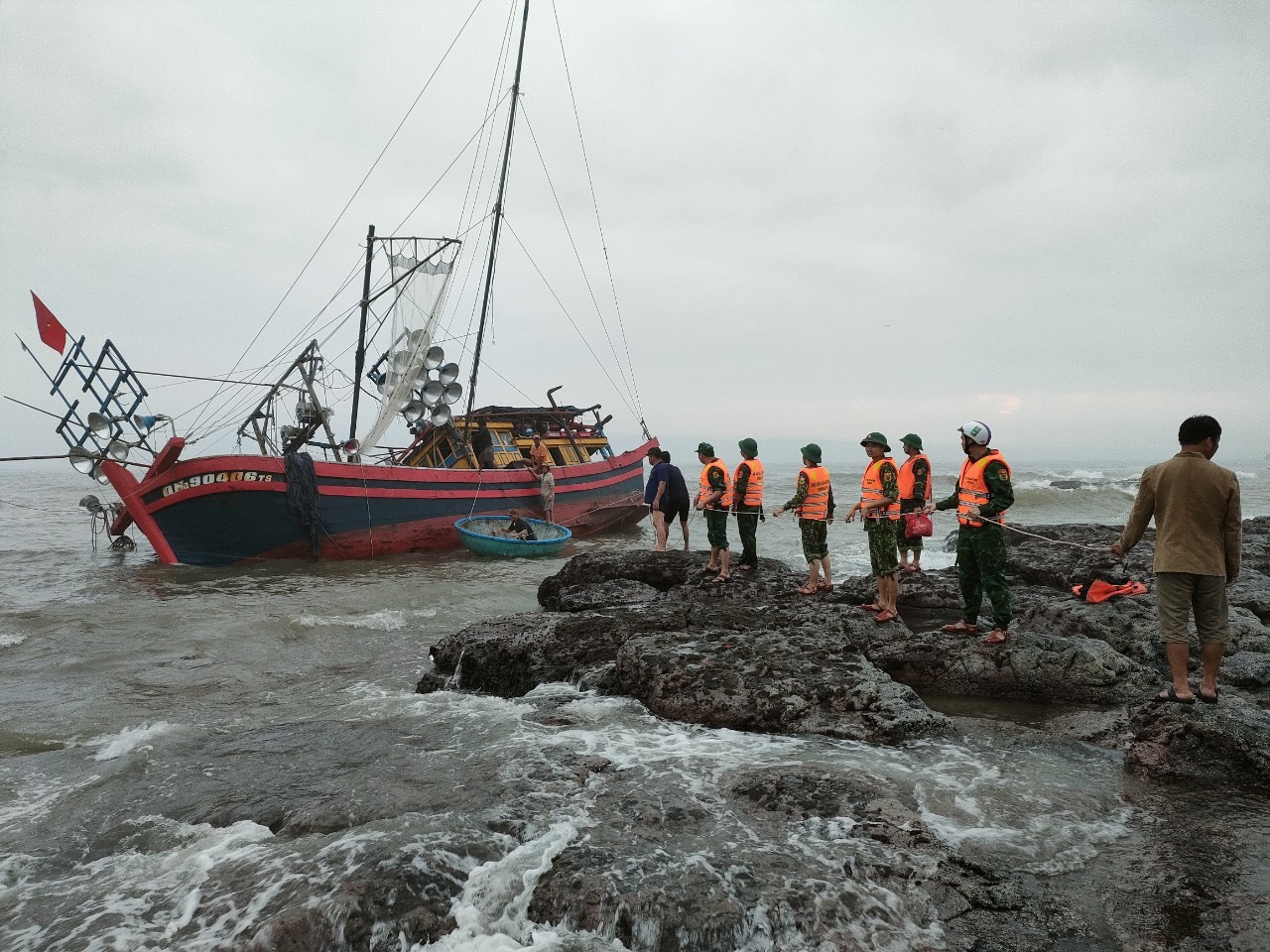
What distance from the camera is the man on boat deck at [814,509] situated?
8266 mm

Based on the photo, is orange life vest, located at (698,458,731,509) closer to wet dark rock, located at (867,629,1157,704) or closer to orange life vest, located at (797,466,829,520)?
orange life vest, located at (797,466,829,520)

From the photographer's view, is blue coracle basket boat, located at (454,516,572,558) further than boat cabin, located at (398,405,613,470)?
No

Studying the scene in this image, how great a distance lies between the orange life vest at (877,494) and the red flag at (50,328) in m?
14.6

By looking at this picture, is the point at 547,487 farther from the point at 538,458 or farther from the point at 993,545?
the point at 993,545

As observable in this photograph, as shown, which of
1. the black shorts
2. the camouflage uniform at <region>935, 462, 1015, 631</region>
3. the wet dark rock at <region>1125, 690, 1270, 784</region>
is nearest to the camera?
the wet dark rock at <region>1125, 690, 1270, 784</region>

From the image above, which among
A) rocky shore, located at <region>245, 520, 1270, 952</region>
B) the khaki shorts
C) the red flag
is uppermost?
the red flag

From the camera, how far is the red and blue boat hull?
14156 millimetres

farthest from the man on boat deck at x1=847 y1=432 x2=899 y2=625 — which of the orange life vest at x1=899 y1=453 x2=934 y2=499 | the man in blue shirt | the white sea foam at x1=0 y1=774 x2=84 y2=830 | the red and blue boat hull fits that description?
the red and blue boat hull

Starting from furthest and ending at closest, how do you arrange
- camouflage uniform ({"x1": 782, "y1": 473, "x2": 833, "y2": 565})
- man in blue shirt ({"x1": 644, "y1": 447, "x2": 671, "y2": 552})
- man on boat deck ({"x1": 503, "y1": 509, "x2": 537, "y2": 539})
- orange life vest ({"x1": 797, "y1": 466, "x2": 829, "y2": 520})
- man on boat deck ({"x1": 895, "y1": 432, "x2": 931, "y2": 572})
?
man on boat deck ({"x1": 503, "y1": 509, "x2": 537, "y2": 539}) → man in blue shirt ({"x1": 644, "y1": 447, "x2": 671, "y2": 552}) → man on boat deck ({"x1": 895, "y1": 432, "x2": 931, "y2": 572}) → camouflage uniform ({"x1": 782, "y1": 473, "x2": 833, "y2": 565}) → orange life vest ({"x1": 797, "y1": 466, "x2": 829, "y2": 520})

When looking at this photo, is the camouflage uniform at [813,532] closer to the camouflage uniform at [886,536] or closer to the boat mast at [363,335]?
the camouflage uniform at [886,536]

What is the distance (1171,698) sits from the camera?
15.0 feet

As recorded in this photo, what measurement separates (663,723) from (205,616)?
745 cm

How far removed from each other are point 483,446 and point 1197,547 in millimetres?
16210

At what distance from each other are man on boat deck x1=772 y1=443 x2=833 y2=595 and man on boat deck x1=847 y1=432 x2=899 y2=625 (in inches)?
32.9
